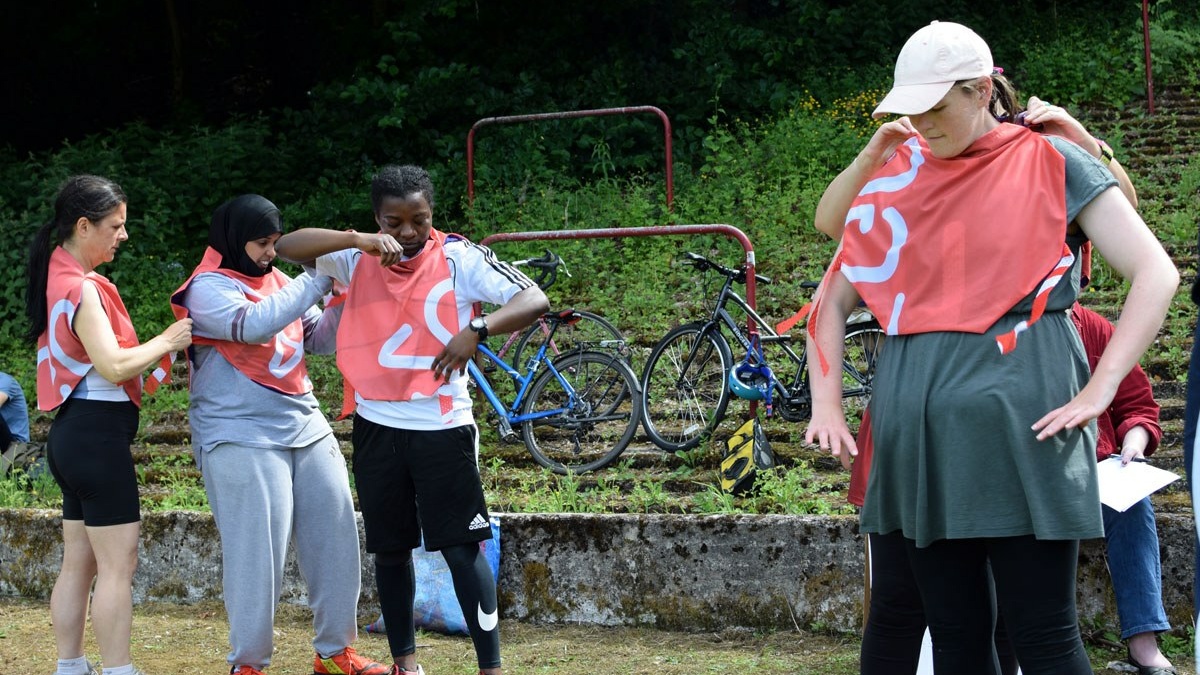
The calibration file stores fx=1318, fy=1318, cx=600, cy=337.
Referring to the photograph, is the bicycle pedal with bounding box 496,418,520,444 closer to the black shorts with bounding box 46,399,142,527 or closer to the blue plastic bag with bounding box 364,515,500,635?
the blue plastic bag with bounding box 364,515,500,635

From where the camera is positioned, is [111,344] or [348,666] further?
[348,666]

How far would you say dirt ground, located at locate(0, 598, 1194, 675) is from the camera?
15.3 feet

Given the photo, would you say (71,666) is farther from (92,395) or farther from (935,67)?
(935,67)

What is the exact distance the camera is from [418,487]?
13.7ft

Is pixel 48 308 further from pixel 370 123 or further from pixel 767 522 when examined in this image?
pixel 370 123

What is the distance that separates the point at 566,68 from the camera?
49.2 feet

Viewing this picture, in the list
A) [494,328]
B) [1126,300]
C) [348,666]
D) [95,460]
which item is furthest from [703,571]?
[1126,300]

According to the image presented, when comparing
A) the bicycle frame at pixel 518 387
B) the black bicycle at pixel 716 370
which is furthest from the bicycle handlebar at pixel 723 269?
the bicycle frame at pixel 518 387

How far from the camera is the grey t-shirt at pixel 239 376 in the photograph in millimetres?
4332

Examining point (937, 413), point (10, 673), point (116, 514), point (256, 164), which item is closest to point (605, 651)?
point (116, 514)

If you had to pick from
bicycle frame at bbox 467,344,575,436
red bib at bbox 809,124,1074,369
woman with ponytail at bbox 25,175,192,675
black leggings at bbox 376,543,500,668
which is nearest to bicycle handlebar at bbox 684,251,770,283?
bicycle frame at bbox 467,344,575,436

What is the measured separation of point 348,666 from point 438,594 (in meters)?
0.79

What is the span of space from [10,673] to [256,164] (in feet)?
32.0

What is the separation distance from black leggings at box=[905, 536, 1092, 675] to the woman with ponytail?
2683mm
